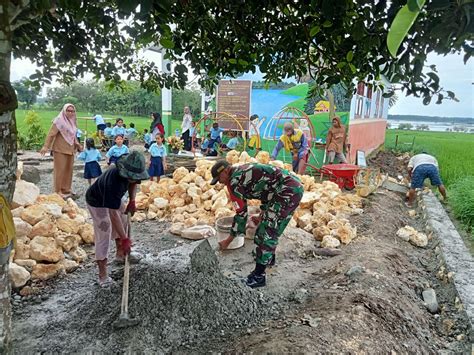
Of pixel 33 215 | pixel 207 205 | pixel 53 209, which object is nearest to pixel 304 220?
pixel 207 205

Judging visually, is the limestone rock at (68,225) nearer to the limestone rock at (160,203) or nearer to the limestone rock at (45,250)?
the limestone rock at (45,250)

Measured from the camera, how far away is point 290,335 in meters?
→ 2.72

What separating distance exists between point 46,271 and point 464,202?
7.40 m

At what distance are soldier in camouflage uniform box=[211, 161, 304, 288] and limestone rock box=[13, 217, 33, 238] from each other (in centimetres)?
229

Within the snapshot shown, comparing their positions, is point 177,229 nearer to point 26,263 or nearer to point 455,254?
point 26,263

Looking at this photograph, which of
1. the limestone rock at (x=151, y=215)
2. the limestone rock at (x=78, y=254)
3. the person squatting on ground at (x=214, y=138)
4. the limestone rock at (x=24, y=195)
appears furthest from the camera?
the person squatting on ground at (x=214, y=138)

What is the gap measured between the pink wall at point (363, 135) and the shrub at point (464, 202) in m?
3.08

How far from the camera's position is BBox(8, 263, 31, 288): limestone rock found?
11.1 ft

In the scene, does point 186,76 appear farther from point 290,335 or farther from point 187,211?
point 187,211

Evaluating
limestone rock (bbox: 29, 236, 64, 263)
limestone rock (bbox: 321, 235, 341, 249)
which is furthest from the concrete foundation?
limestone rock (bbox: 29, 236, 64, 263)

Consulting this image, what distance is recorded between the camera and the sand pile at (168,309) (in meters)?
2.68

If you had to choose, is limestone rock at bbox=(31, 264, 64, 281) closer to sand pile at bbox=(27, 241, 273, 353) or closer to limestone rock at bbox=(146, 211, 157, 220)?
sand pile at bbox=(27, 241, 273, 353)

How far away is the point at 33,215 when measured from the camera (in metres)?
4.34

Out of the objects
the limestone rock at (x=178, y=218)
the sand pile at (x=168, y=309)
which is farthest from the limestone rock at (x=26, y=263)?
the limestone rock at (x=178, y=218)
